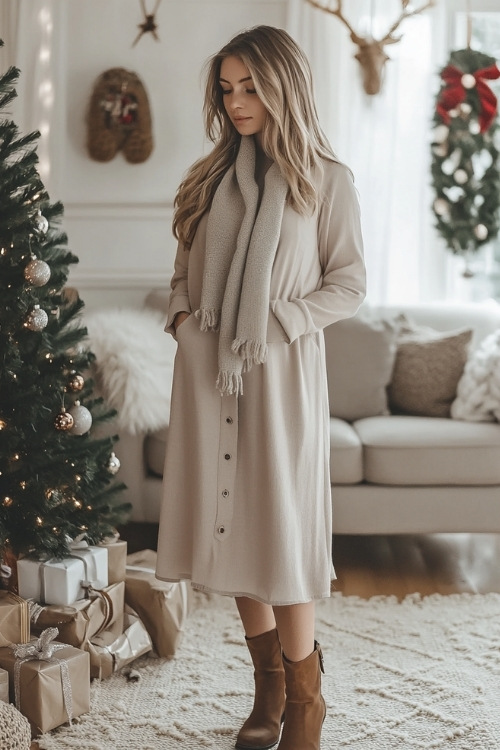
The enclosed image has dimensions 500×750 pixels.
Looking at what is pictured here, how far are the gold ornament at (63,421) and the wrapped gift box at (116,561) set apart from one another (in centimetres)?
41

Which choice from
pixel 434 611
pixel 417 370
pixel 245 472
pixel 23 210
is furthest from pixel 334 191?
pixel 417 370

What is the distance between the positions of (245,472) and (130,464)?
1.41 metres

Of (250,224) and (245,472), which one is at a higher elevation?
(250,224)

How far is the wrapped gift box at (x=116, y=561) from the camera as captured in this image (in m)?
2.42

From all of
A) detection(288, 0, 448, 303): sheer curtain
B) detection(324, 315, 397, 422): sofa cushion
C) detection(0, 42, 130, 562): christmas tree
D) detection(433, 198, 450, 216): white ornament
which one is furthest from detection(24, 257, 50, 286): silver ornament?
detection(433, 198, 450, 216): white ornament

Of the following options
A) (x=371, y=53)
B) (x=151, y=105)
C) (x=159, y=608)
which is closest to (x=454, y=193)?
→ (x=371, y=53)

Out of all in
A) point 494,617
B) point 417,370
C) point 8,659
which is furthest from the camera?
point 417,370

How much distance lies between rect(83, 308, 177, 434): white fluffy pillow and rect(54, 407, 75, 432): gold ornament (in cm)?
81

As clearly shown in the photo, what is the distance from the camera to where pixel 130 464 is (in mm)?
3109

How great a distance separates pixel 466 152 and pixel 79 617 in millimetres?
2689

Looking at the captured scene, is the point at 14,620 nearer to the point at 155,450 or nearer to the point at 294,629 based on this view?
the point at 294,629

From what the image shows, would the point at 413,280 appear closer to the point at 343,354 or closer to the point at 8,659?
the point at 343,354

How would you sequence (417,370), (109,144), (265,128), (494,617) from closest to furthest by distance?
(265,128) → (494,617) → (417,370) → (109,144)

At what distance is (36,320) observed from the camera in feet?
7.00
